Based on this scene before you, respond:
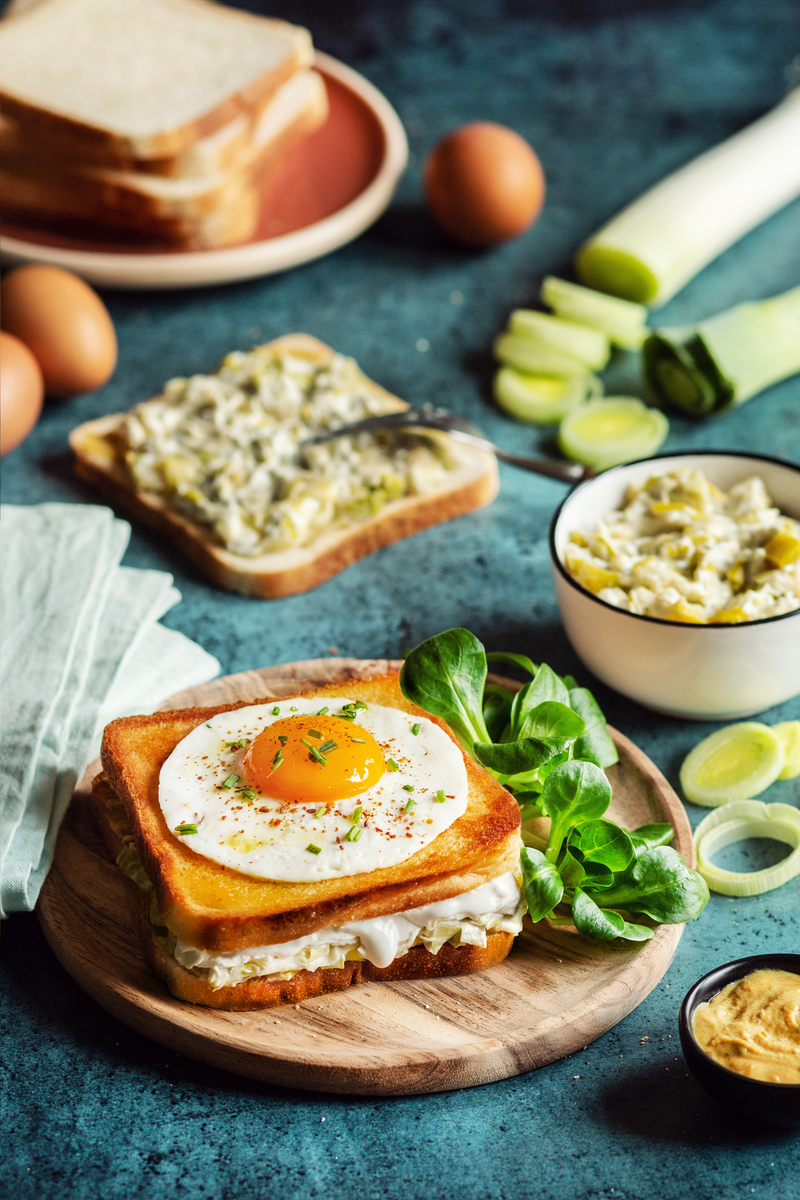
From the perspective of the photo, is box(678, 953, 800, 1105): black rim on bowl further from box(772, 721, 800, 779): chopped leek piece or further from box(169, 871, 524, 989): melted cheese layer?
box(772, 721, 800, 779): chopped leek piece

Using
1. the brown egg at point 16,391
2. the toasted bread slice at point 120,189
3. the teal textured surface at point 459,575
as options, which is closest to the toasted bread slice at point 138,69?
the toasted bread slice at point 120,189

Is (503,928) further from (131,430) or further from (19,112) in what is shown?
(19,112)

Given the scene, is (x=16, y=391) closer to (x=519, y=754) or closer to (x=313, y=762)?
(x=313, y=762)

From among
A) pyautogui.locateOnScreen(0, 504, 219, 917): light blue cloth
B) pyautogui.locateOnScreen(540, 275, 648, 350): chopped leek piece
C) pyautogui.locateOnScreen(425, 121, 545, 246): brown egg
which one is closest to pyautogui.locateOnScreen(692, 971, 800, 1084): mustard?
pyautogui.locateOnScreen(0, 504, 219, 917): light blue cloth

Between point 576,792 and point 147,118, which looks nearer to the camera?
point 576,792

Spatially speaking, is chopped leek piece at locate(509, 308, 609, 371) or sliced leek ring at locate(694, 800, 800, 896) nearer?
sliced leek ring at locate(694, 800, 800, 896)

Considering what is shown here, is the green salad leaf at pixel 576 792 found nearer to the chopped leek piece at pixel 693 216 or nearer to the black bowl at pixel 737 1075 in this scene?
the black bowl at pixel 737 1075

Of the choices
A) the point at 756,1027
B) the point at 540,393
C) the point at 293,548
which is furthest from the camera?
the point at 540,393

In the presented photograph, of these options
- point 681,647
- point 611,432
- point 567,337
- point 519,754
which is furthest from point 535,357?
point 519,754

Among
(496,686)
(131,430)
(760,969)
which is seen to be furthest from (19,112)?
(760,969)
